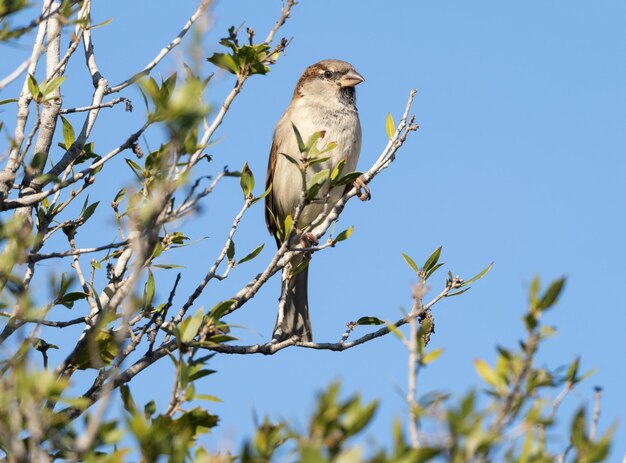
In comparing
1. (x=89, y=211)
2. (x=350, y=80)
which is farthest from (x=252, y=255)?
(x=350, y=80)

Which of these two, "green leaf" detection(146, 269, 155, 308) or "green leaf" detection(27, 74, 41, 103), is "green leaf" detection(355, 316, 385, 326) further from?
"green leaf" detection(27, 74, 41, 103)

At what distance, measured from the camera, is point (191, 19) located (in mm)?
3957

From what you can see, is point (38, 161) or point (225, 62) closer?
point (225, 62)

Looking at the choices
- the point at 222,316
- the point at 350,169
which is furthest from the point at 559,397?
the point at 350,169

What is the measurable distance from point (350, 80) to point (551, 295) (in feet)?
15.8

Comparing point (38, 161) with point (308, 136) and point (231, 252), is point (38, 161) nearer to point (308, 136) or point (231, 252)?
point (231, 252)

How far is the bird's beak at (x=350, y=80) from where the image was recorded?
6.78m

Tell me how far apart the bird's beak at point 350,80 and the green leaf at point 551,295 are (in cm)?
476

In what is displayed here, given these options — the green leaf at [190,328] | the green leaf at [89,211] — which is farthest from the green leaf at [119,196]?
the green leaf at [190,328]

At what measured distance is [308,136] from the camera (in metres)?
6.55

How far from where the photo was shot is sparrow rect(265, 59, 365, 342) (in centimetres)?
625

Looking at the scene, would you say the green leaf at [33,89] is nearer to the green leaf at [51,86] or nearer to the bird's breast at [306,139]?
the green leaf at [51,86]

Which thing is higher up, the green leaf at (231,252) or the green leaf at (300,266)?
the green leaf at (300,266)

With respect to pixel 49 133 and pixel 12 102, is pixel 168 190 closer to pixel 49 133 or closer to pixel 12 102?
pixel 12 102
